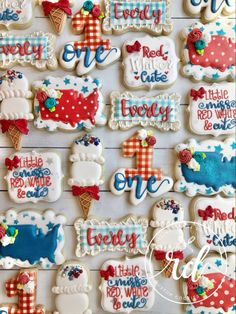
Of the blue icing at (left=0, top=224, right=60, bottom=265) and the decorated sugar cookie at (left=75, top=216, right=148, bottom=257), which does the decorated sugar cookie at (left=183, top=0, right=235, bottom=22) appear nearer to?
the decorated sugar cookie at (left=75, top=216, right=148, bottom=257)

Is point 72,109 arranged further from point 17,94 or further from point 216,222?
point 216,222

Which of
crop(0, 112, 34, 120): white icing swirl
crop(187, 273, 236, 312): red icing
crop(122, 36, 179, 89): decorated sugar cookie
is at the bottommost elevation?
crop(187, 273, 236, 312): red icing

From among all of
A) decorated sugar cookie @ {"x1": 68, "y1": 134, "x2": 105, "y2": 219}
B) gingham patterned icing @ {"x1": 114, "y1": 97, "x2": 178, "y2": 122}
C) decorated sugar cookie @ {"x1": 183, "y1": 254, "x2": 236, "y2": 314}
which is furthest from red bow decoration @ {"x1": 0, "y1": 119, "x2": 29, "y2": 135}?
decorated sugar cookie @ {"x1": 183, "y1": 254, "x2": 236, "y2": 314}

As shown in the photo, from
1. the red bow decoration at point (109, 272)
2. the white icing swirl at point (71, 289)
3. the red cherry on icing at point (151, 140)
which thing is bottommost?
the white icing swirl at point (71, 289)

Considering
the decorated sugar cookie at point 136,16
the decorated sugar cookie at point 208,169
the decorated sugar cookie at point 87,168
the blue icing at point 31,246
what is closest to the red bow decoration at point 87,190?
the decorated sugar cookie at point 87,168

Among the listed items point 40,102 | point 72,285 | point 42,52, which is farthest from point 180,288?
point 42,52

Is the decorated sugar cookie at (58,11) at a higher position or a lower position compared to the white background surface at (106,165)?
higher

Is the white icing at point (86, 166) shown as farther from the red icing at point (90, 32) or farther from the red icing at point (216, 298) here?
the red icing at point (216, 298)
